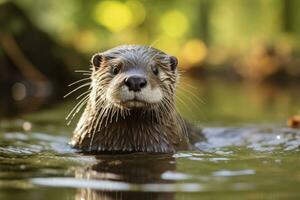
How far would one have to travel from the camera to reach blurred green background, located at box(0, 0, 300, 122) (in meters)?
10.9

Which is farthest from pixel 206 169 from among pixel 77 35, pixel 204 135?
pixel 77 35

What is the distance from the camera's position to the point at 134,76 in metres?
4.83

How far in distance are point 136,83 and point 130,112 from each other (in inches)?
21.8

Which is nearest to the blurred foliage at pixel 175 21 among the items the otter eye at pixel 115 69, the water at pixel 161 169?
the water at pixel 161 169

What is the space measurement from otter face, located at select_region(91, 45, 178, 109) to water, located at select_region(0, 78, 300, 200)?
393mm

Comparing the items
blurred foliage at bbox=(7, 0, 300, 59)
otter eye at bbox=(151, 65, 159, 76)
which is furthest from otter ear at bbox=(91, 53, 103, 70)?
blurred foliage at bbox=(7, 0, 300, 59)

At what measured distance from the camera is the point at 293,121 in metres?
6.94

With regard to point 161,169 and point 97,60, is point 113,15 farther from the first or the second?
point 161,169

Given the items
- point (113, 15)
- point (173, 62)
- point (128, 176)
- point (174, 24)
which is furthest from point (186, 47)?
point (128, 176)

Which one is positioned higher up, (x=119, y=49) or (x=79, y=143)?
(x=119, y=49)

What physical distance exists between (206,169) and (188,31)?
21.0 metres

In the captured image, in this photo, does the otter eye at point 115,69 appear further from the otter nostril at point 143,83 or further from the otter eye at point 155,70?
the otter nostril at point 143,83

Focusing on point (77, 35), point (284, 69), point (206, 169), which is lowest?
point (206, 169)

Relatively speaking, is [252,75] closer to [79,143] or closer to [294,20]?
[294,20]
